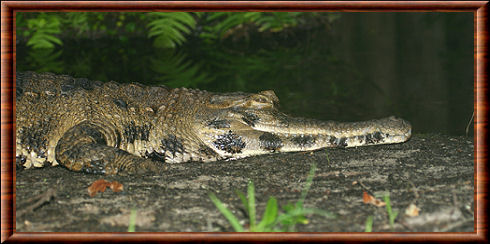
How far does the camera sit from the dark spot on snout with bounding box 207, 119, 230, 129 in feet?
16.8

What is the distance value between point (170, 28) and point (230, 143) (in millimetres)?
10112

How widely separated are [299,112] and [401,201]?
4.28 m

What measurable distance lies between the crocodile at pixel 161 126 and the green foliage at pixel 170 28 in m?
9.25

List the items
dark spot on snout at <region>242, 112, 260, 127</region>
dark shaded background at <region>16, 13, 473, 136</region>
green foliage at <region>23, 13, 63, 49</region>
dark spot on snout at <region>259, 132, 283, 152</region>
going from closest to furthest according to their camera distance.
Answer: dark spot on snout at <region>259, 132, 283, 152</region> < dark spot on snout at <region>242, 112, 260, 127</region> < dark shaded background at <region>16, 13, 473, 136</region> < green foliage at <region>23, 13, 63, 49</region>

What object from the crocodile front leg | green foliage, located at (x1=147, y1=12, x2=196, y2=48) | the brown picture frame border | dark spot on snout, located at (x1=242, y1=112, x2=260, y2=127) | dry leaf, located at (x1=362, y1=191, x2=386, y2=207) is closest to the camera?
the brown picture frame border

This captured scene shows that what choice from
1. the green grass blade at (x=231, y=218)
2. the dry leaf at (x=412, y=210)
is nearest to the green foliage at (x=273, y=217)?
the green grass blade at (x=231, y=218)

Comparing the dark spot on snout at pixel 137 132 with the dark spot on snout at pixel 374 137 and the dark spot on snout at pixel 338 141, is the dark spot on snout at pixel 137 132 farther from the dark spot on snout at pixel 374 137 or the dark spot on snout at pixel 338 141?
the dark spot on snout at pixel 374 137

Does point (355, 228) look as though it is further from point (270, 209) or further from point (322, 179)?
point (322, 179)

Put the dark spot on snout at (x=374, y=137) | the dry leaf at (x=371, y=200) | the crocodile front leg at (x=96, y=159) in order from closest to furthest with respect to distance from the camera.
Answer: the dry leaf at (x=371, y=200), the crocodile front leg at (x=96, y=159), the dark spot on snout at (x=374, y=137)

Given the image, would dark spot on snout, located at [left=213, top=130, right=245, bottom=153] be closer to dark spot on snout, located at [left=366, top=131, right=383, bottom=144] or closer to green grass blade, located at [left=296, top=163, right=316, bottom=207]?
green grass blade, located at [left=296, top=163, right=316, bottom=207]

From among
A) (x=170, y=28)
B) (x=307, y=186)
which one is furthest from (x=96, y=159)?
(x=170, y=28)

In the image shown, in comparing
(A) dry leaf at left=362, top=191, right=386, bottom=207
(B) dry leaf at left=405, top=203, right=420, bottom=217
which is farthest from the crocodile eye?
(B) dry leaf at left=405, top=203, right=420, bottom=217

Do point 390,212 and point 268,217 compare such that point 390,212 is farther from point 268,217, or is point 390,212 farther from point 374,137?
point 374,137

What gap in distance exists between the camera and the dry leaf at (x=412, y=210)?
338 centimetres
